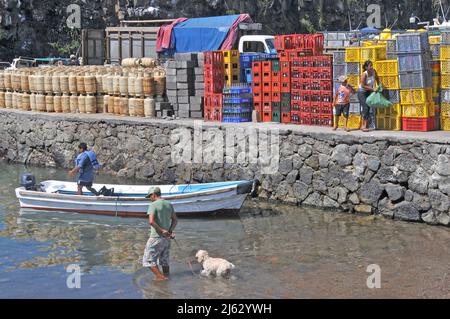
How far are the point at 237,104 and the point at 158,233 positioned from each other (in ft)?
29.8

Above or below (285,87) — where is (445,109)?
below

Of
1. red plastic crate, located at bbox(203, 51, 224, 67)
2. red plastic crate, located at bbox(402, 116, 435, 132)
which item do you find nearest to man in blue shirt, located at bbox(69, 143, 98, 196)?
red plastic crate, located at bbox(203, 51, 224, 67)

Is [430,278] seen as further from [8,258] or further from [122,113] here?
[122,113]

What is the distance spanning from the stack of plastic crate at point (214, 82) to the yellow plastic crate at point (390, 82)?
16.0ft

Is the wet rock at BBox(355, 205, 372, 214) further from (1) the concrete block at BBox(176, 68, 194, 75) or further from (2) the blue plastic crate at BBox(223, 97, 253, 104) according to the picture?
(1) the concrete block at BBox(176, 68, 194, 75)

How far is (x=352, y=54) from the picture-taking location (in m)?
19.9

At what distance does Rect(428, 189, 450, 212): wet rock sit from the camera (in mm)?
17047

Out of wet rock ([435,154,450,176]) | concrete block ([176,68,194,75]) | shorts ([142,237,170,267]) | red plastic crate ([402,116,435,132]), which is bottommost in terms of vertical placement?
shorts ([142,237,170,267])

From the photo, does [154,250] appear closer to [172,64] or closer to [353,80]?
[353,80]

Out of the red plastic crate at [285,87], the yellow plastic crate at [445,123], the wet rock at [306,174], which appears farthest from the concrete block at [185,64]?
the yellow plastic crate at [445,123]

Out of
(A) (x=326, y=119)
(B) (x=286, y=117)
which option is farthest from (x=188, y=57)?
(A) (x=326, y=119)

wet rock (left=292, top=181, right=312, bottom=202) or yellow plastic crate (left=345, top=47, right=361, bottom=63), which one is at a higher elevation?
yellow plastic crate (left=345, top=47, right=361, bottom=63)

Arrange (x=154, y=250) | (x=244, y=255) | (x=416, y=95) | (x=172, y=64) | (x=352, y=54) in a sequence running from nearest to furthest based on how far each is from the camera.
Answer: (x=154, y=250) < (x=244, y=255) < (x=416, y=95) < (x=352, y=54) < (x=172, y=64)

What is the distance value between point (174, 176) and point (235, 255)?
7.10 m
